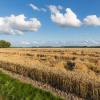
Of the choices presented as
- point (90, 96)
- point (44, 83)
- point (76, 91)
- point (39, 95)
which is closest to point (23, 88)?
point (44, 83)

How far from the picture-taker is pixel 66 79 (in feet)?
54.6

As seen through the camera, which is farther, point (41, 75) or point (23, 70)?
point (23, 70)

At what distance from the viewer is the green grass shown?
16.3m

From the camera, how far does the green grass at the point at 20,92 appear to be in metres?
16.3

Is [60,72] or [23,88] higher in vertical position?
A: [60,72]

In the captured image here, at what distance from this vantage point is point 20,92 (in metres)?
18.0

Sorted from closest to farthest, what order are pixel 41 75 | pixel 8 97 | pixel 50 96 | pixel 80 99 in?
pixel 80 99 → pixel 50 96 → pixel 8 97 → pixel 41 75

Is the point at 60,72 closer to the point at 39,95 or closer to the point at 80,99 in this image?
the point at 39,95

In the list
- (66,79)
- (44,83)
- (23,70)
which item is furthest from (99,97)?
(23,70)

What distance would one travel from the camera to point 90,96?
14094 mm

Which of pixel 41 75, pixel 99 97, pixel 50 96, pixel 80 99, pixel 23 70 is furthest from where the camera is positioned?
pixel 23 70

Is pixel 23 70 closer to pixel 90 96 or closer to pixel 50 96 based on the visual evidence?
pixel 50 96

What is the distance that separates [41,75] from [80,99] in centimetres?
599

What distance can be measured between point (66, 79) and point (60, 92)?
34.3 inches
